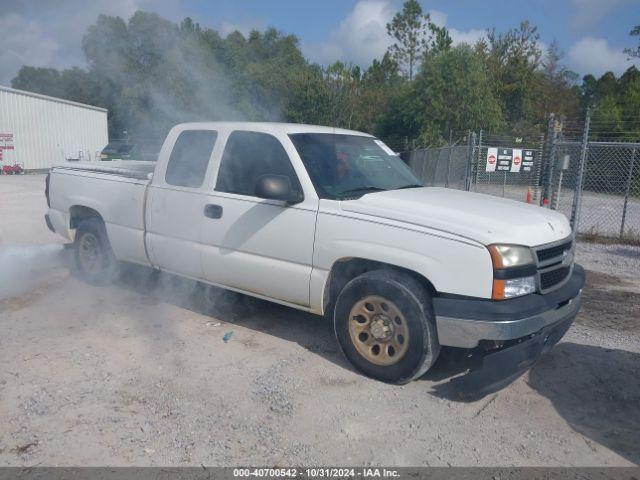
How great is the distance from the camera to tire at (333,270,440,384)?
369 cm

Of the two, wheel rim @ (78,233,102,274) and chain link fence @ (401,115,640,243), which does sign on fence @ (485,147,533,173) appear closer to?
chain link fence @ (401,115,640,243)

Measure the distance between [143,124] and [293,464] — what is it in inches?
339

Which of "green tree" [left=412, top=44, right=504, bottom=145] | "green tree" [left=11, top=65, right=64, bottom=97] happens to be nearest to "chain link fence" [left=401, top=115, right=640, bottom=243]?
"green tree" [left=412, top=44, right=504, bottom=145]

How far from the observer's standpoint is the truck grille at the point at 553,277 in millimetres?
3745

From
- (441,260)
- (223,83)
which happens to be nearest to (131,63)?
(223,83)

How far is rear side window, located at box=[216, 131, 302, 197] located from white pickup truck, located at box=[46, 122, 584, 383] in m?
0.01

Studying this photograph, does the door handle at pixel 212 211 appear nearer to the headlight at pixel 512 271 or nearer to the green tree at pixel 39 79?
the headlight at pixel 512 271

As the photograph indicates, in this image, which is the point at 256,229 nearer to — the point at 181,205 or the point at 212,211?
the point at 212,211

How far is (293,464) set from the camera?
2.99 m

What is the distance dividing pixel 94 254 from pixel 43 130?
22.4m

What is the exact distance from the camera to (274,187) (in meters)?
4.09

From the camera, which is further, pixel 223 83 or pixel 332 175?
pixel 223 83

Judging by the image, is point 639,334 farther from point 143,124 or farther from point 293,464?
point 143,124

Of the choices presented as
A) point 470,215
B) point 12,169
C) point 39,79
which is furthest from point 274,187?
point 12,169
